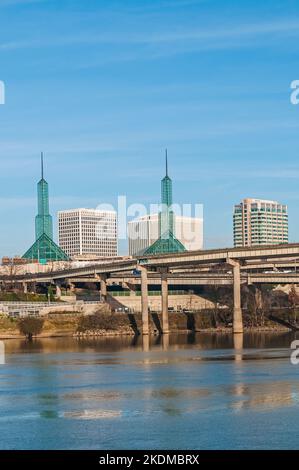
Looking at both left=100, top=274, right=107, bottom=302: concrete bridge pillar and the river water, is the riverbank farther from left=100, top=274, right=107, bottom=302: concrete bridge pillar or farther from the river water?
the river water

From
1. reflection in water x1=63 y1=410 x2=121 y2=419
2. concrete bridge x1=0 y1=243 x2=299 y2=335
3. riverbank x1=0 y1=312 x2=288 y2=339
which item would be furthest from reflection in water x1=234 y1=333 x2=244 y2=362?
reflection in water x1=63 y1=410 x2=121 y2=419

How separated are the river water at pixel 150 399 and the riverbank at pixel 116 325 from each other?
33093 millimetres

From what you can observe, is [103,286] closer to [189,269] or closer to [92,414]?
[189,269]

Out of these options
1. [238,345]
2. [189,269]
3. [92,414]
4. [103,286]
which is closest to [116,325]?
[103,286]

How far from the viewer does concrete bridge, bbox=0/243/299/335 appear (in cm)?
12981

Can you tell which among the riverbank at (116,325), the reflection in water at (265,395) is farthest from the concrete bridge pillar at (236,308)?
the reflection in water at (265,395)

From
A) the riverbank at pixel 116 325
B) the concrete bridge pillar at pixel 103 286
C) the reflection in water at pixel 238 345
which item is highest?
the concrete bridge pillar at pixel 103 286

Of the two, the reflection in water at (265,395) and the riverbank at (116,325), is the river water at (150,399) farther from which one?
the riverbank at (116,325)

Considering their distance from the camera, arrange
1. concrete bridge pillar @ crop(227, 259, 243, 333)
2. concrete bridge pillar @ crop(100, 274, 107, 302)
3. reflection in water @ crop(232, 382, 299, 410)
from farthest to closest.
Answer: concrete bridge pillar @ crop(100, 274, 107, 302) → concrete bridge pillar @ crop(227, 259, 243, 333) → reflection in water @ crop(232, 382, 299, 410)

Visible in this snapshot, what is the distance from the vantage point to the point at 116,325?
138 meters

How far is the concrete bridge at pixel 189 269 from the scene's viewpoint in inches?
5111

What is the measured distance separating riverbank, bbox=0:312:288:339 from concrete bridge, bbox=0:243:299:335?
416 centimetres

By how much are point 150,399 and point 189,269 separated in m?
124
